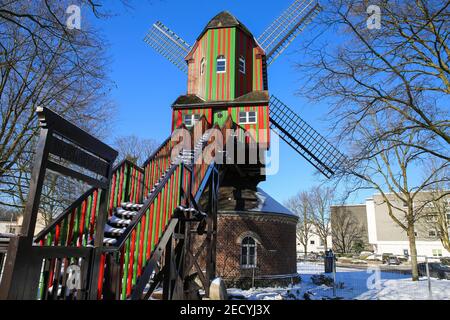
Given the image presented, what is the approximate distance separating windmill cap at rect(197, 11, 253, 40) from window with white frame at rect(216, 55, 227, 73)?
204 centimetres

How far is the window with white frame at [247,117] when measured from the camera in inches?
665

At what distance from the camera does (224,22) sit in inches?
746

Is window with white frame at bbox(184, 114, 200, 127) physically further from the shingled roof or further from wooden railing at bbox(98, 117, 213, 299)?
wooden railing at bbox(98, 117, 213, 299)

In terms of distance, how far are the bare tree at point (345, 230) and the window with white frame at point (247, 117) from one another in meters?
43.3

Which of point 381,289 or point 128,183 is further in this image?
point 381,289

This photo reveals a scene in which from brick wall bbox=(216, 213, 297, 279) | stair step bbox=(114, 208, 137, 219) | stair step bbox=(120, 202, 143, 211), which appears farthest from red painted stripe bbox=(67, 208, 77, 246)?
brick wall bbox=(216, 213, 297, 279)

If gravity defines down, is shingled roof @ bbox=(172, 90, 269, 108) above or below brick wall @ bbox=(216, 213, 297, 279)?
above

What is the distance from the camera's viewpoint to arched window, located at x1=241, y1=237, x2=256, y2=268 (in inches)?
698

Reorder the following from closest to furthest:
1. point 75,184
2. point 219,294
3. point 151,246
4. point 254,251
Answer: point 151,246
point 219,294
point 75,184
point 254,251
